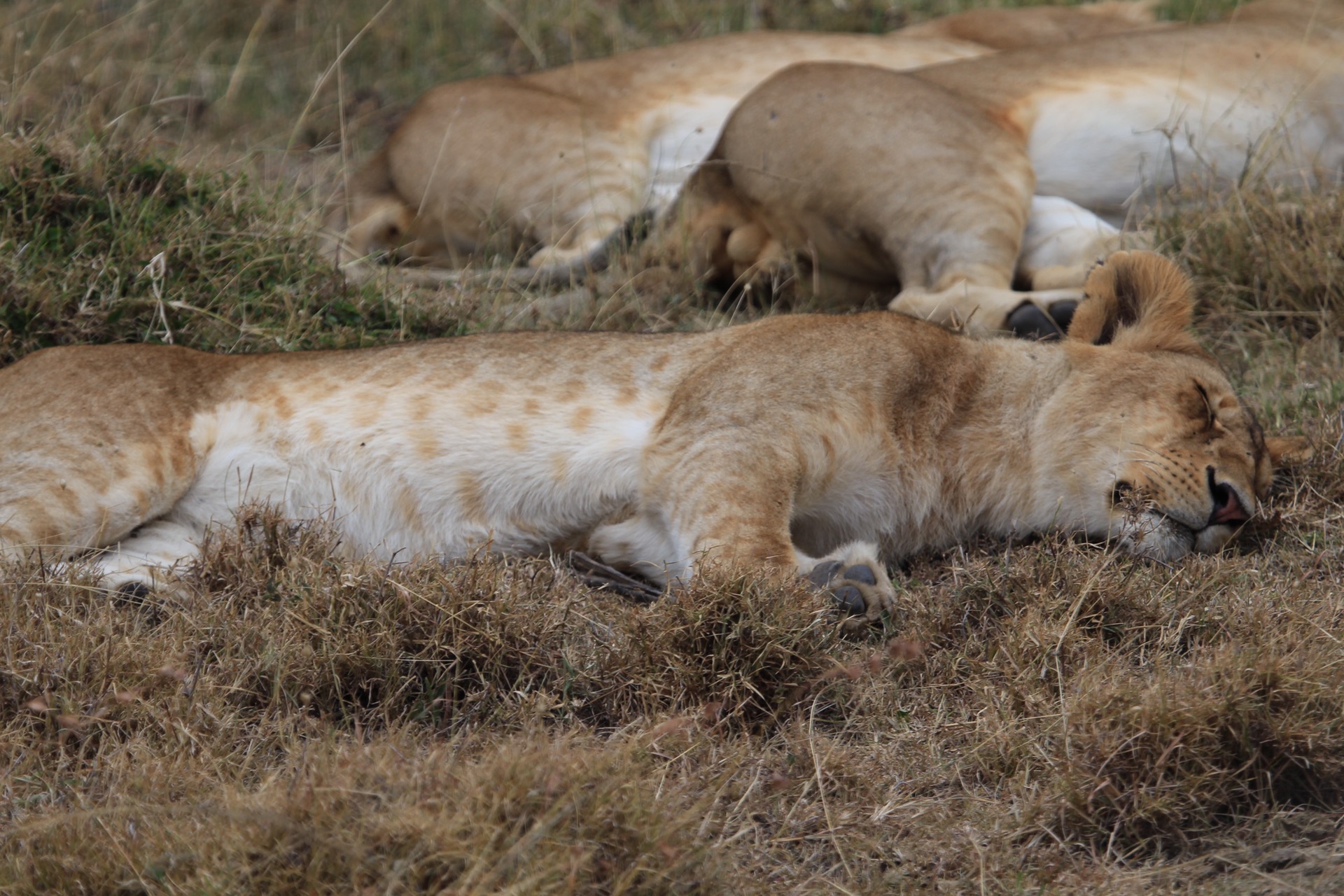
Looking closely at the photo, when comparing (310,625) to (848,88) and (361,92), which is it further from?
(361,92)

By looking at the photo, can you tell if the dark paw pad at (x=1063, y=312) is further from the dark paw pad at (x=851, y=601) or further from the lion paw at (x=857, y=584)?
the dark paw pad at (x=851, y=601)

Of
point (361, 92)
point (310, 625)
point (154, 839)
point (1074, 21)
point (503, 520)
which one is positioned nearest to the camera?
point (154, 839)

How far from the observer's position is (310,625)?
3039 millimetres

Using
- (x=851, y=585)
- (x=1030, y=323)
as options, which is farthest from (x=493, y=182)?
(x=851, y=585)

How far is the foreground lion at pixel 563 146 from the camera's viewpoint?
6148 millimetres

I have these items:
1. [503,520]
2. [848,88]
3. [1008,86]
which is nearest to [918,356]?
[503,520]

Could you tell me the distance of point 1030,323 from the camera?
4715 millimetres

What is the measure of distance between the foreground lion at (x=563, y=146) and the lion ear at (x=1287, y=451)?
9.01 ft

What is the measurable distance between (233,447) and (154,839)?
161 centimetres

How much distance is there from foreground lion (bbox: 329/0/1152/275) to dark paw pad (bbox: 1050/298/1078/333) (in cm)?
183

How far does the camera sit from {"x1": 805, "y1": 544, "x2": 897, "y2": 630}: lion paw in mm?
3273

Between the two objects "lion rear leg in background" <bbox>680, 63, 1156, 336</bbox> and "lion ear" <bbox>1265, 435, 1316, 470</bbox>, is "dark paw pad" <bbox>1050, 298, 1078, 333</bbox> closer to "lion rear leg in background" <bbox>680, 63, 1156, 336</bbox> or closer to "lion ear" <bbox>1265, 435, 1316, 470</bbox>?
"lion rear leg in background" <bbox>680, 63, 1156, 336</bbox>

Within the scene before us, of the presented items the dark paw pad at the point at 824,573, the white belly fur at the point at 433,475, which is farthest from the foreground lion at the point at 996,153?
the dark paw pad at the point at 824,573

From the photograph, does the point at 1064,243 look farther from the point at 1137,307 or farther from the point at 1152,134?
the point at 1137,307
